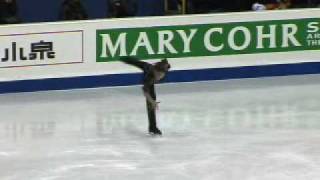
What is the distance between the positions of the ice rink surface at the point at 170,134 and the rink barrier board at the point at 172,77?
0.15 m

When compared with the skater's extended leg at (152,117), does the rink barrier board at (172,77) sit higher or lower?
lower

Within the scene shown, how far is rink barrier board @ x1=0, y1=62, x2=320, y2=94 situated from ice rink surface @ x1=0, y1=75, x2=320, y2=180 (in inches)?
5.8

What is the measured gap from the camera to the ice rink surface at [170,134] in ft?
20.1

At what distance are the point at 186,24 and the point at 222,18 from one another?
527 mm

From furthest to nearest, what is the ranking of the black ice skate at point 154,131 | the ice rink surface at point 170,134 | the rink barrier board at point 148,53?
the rink barrier board at point 148,53 → the black ice skate at point 154,131 → the ice rink surface at point 170,134

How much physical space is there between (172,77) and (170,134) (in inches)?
115

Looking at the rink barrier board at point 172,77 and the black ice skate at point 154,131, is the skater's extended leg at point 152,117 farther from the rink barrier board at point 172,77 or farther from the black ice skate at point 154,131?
the rink barrier board at point 172,77

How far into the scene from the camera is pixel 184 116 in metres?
8.30

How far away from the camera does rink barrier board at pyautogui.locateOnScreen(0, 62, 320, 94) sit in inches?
382

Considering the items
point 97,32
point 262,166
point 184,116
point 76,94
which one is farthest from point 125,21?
point 262,166

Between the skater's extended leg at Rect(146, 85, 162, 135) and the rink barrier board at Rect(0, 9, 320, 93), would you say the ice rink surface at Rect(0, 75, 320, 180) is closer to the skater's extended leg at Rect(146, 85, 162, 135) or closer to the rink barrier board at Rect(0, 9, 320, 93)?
the skater's extended leg at Rect(146, 85, 162, 135)

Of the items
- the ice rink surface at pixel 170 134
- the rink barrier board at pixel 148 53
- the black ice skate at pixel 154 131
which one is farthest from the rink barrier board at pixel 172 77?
the black ice skate at pixel 154 131

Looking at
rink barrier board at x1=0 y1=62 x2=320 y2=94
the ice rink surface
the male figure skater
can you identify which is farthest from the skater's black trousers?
rink barrier board at x1=0 y1=62 x2=320 y2=94

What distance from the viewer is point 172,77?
10367 mm
